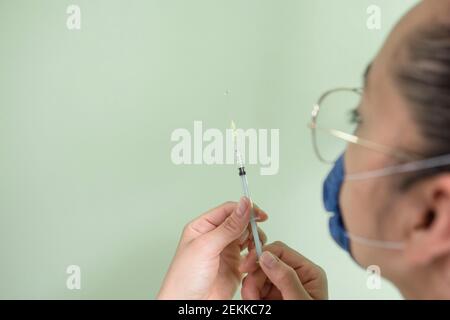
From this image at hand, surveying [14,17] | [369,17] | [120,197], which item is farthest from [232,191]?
[14,17]

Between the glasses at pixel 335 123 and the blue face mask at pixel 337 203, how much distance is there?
0.10ft

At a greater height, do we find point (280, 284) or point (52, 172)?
point (52, 172)

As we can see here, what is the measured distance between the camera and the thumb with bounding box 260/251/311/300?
72 centimetres

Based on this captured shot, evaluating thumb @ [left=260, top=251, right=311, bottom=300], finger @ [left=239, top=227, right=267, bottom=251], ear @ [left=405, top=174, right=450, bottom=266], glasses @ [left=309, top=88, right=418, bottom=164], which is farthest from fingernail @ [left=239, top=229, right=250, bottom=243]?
ear @ [left=405, top=174, right=450, bottom=266]

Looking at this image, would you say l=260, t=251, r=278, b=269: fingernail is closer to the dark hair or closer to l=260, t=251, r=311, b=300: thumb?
l=260, t=251, r=311, b=300: thumb

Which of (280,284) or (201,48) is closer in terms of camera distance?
(280,284)

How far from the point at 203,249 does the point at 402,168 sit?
414 millimetres

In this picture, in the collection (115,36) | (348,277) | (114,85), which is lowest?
(348,277)

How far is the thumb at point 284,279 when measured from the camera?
2.36 feet

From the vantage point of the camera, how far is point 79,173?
94 cm

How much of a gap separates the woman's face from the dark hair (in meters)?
0.01

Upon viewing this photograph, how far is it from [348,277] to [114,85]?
74 centimetres

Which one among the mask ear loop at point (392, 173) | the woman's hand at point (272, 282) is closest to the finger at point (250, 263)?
the woman's hand at point (272, 282)

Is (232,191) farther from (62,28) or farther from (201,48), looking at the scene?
(62,28)
